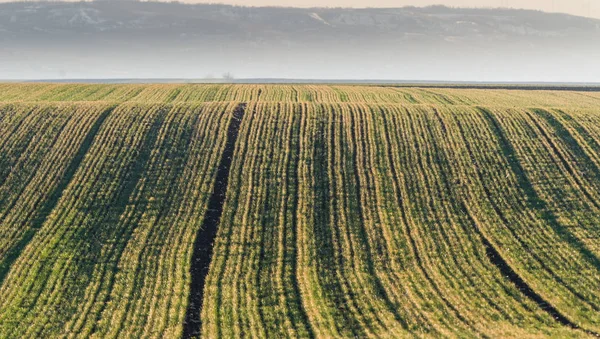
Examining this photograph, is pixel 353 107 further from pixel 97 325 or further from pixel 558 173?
pixel 97 325

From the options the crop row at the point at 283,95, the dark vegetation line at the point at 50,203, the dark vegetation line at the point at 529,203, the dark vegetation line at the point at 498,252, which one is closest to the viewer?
the dark vegetation line at the point at 498,252

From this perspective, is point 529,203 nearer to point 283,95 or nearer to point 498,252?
point 498,252

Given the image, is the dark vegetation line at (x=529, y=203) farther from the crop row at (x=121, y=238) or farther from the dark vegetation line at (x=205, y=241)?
the crop row at (x=121, y=238)

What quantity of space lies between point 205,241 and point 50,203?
1256 centimetres

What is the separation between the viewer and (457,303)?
2745 cm

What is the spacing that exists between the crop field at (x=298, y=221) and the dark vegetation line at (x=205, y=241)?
13cm

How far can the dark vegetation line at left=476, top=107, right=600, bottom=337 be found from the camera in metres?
26.7

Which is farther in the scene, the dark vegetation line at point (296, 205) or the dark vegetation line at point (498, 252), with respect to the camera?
the dark vegetation line at point (498, 252)

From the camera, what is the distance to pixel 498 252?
33.2 metres

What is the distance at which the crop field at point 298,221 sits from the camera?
26.8 meters

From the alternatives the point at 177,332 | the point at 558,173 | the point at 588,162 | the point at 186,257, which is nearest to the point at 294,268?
the point at 186,257

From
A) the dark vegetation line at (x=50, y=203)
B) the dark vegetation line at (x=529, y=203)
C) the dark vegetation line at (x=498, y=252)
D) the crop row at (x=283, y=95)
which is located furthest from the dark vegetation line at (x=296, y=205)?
the crop row at (x=283, y=95)

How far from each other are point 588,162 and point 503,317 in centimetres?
2408

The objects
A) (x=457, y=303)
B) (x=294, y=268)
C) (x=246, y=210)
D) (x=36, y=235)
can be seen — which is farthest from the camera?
(x=246, y=210)
